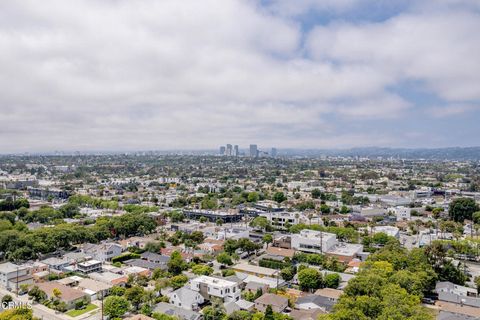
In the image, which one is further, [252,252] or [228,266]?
[252,252]

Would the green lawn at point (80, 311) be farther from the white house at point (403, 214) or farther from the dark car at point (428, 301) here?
the white house at point (403, 214)

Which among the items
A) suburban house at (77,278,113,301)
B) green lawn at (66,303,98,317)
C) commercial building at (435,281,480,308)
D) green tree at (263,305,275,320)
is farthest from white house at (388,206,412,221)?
green lawn at (66,303,98,317)

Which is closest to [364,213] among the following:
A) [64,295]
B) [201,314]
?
[201,314]

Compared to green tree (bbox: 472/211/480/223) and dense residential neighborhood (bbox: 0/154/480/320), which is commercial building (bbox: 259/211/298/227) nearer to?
dense residential neighborhood (bbox: 0/154/480/320)

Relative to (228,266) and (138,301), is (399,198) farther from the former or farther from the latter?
(138,301)

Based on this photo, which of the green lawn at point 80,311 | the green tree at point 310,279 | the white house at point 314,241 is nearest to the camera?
the green lawn at point 80,311

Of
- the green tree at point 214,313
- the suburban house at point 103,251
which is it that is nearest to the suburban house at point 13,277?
the suburban house at point 103,251
